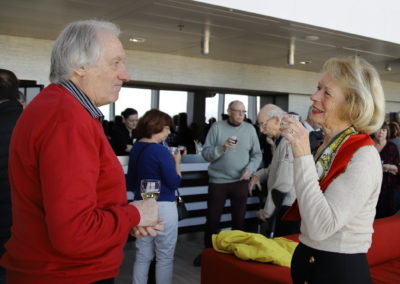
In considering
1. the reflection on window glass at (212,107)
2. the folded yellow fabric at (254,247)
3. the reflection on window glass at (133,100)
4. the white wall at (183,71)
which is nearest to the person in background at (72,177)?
the folded yellow fabric at (254,247)

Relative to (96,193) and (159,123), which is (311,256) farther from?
(159,123)

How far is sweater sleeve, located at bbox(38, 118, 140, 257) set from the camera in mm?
1191

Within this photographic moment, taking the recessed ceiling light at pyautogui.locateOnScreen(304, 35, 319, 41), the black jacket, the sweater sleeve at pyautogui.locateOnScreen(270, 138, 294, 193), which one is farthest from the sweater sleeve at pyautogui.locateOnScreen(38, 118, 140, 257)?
the recessed ceiling light at pyautogui.locateOnScreen(304, 35, 319, 41)

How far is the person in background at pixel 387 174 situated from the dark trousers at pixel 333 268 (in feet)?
13.2

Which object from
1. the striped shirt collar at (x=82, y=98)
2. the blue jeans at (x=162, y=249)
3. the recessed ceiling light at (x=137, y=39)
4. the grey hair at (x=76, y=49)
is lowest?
the blue jeans at (x=162, y=249)

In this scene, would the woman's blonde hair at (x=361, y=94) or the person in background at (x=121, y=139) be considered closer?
the woman's blonde hair at (x=361, y=94)

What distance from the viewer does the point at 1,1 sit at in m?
4.70

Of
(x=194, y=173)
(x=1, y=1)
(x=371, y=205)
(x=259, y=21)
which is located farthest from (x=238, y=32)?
(x=371, y=205)

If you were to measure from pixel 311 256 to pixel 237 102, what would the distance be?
330 centimetres

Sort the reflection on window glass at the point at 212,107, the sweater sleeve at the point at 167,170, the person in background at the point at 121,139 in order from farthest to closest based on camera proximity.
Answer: the reflection on window glass at the point at 212,107 < the person in background at the point at 121,139 < the sweater sleeve at the point at 167,170

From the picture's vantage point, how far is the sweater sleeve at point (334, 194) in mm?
1473

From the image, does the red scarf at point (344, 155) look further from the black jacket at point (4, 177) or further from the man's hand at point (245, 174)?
the man's hand at point (245, 174)

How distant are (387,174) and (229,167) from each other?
2.12 metres

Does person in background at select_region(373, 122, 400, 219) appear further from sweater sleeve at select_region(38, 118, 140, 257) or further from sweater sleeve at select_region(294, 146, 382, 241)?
sweater sleeve at select_region(38, 118, 140, 257)
